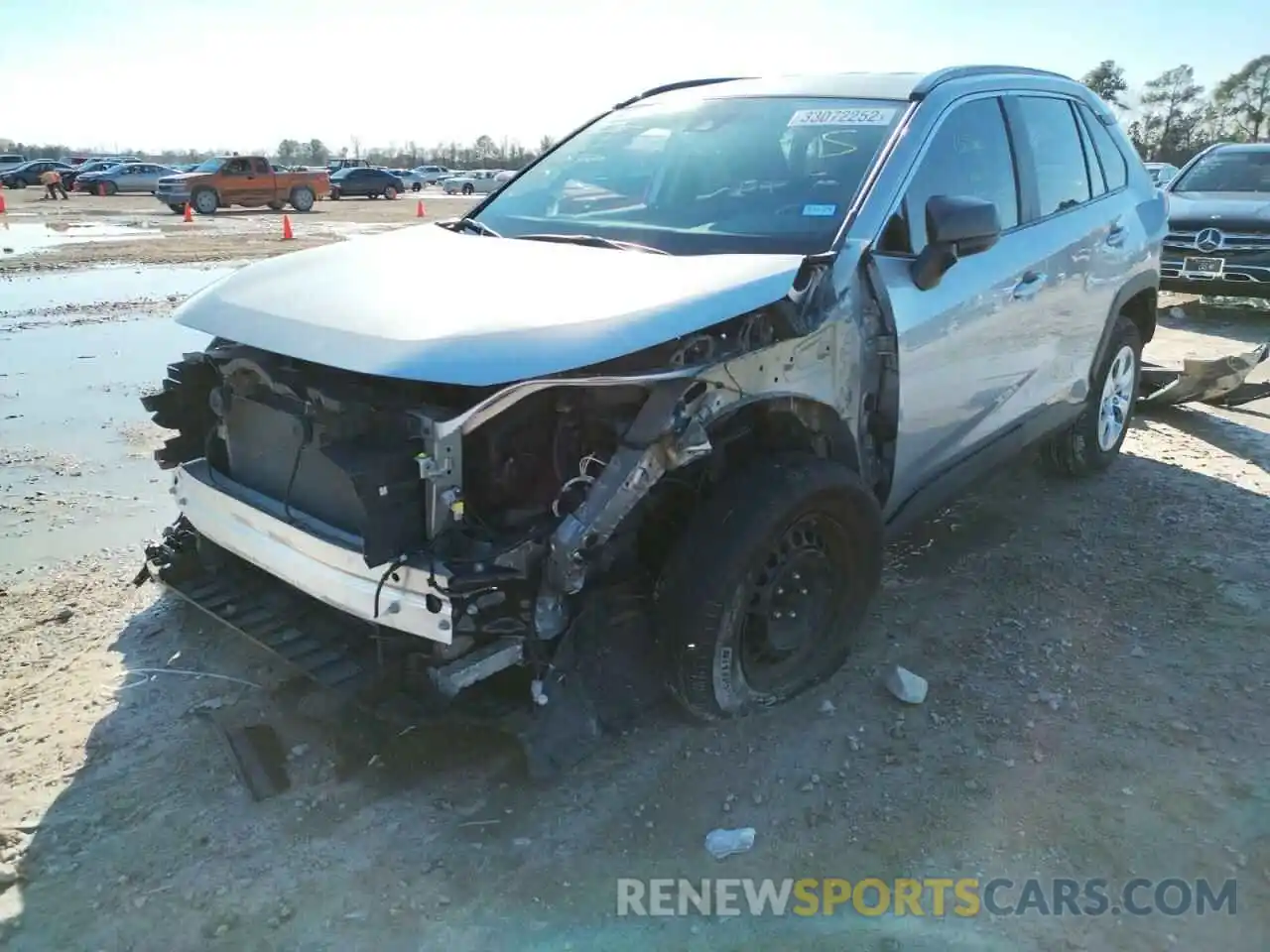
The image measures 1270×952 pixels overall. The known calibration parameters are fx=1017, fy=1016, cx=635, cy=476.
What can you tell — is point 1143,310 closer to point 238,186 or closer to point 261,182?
point 238,186

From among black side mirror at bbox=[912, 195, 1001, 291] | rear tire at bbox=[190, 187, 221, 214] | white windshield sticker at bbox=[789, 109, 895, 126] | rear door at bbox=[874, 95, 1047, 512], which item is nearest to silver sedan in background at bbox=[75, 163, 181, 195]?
rear tire at bbox=[190, 187, 221, 214]

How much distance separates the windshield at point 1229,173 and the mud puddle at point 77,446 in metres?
10.8

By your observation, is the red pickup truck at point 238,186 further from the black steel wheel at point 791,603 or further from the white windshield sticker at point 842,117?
the black steel wheel at point 791,603

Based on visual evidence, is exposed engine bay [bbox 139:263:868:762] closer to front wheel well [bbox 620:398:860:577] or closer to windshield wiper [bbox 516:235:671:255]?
front wheel well [bbox 620:398:860:577]

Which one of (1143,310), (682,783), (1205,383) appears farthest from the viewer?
(1205,383)

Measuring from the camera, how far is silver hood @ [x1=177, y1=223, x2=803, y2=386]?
2.49m

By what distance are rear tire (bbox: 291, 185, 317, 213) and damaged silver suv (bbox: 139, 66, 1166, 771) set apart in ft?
99.6

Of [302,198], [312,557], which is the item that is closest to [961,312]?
[312,557]

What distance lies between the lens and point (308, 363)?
3082mm

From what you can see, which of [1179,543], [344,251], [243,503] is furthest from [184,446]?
[1179,543]

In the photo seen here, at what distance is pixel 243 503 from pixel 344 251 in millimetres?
1032

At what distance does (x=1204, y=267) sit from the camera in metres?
10.5

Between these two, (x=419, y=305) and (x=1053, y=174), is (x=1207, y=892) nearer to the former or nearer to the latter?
(x=419, y=305)

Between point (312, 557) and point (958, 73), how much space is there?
311 centimetres
